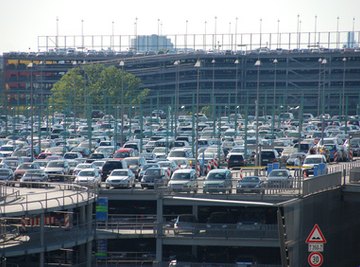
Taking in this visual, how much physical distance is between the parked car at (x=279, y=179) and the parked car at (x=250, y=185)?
41 cm

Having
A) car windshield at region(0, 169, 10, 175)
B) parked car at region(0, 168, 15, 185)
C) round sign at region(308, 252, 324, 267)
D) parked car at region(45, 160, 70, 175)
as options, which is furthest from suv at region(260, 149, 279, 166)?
round sign at region(308, 252, 324, 267)

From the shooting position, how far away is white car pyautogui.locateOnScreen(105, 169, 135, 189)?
4803cm

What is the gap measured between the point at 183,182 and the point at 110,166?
24.1 ft

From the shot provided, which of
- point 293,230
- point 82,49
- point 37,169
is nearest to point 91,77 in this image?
point 82,49

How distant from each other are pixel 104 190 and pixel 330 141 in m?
25.0

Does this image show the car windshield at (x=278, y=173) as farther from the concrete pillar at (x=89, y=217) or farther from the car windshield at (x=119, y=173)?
the concrete pillar at (x=89, y=217)

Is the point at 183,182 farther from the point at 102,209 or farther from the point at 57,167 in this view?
the point at 57,167

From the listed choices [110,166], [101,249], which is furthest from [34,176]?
[101,249]

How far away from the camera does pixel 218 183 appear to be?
151 ft

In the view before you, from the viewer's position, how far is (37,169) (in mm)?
53094

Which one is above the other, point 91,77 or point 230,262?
point 91,77

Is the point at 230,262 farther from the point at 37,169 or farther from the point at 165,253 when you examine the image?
the point at 37,169

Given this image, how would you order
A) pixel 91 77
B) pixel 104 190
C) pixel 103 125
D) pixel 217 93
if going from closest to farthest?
pixel 104 190 → pixel 103 125 → pixel 91 77 → pixel 217 93

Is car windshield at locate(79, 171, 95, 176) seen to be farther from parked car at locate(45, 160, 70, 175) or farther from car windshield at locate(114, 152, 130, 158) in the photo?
car windshield at locate(114, 152, 130, 158)
